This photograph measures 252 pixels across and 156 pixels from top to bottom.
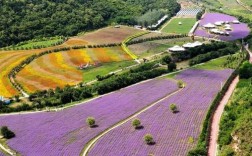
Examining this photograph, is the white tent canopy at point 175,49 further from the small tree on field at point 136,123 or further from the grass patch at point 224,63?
the small tree on field at point 136,123

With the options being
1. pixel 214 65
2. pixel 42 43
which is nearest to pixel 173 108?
pixel 214 65

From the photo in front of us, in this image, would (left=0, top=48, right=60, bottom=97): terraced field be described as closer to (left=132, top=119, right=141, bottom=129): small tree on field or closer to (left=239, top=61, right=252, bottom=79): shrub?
(left=132, top=119, right=141, bottom=129): small tree on field

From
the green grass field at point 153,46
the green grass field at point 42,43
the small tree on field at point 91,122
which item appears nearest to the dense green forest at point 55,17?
the green grass field at point 42,43

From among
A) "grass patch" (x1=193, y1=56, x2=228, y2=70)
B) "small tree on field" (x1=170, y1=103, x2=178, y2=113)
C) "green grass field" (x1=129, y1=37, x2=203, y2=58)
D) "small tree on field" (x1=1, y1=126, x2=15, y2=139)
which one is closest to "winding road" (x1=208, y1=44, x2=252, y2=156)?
"small tree on field" (x1=170, y1=103, x2=178, y2=113)

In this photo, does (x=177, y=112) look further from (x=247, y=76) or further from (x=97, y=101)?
(x=247, y=76)

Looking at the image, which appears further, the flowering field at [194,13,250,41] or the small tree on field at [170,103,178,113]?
the flowering field at [194,13,250,41]

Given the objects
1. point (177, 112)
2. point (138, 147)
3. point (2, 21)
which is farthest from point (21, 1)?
point (138, 147)
